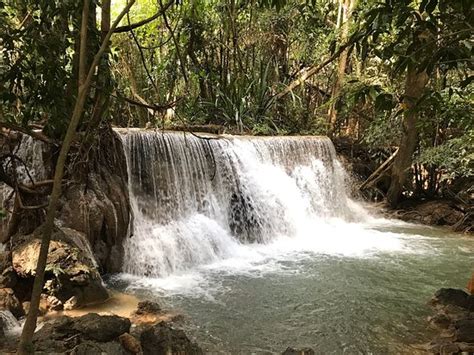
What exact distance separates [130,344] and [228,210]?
4508 millimetres

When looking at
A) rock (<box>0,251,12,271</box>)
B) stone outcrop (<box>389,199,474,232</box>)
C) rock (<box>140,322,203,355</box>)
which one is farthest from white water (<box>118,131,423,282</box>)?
rock (<box>140,322,203,355</box>)

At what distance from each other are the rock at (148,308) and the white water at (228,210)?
939 mm

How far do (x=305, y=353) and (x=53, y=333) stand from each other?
6.05 feet

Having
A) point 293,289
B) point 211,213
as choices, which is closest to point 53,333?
point 293,289

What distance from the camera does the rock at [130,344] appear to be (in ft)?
10.9

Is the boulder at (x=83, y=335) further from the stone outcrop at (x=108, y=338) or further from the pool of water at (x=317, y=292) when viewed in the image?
the pool of water at (x=317, y=292)

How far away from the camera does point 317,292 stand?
516cm

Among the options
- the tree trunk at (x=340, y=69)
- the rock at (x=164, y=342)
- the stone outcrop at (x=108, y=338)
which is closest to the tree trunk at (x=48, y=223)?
the stone outcrop at (x=108, y=338)

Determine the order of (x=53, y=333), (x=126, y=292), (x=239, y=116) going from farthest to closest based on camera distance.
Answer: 1. (x=239, y=116)
2. (x=126, y=292)
3. (x=53, y=333)

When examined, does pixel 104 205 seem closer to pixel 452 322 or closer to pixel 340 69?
pixel 452 322

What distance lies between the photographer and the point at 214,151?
25.4 ft

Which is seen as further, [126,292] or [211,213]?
[211,213]

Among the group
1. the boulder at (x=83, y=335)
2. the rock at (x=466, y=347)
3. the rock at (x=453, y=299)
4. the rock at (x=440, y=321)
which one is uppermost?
the boulder at (x=83, y=335)

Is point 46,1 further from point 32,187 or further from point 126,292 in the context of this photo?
point 126,292
